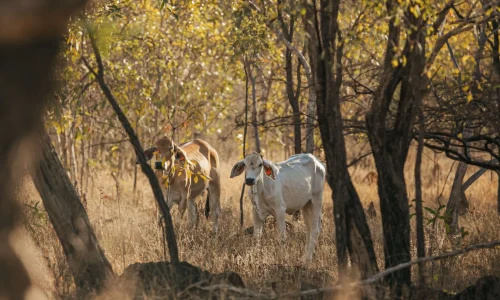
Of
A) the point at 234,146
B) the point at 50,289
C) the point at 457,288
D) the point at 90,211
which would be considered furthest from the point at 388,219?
the point at 234,146

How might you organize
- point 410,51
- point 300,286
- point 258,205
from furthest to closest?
point 258,205 → point 300,286 → point 410,51

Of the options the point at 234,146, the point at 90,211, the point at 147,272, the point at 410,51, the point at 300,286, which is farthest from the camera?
the point at 234,146

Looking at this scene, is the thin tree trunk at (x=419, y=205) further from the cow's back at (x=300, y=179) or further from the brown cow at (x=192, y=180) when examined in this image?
the brown cow at (x=192, y=180)

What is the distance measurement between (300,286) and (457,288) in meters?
1.63

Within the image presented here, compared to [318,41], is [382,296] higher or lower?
lower

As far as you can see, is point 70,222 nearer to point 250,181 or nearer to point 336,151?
point 336,151

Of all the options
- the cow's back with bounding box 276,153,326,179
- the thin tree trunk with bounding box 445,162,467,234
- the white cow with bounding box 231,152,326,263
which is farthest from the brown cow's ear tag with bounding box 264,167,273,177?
the thin tree trunk with bounding box 445,162,467,234

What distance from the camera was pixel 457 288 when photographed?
8117mm

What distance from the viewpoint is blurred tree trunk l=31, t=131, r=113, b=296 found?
6.96 m

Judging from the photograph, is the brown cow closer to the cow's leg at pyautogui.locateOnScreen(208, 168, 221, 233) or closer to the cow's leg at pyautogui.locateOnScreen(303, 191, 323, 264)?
the cow's leg at pyautogui.locateOnScreen(208, 168, 221, 233)

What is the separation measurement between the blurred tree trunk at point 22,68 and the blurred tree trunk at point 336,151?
293 cm

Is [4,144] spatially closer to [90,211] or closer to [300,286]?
[300,286]

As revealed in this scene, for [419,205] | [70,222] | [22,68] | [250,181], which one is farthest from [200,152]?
[22,68]

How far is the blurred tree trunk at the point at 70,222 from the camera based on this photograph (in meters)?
6.96
